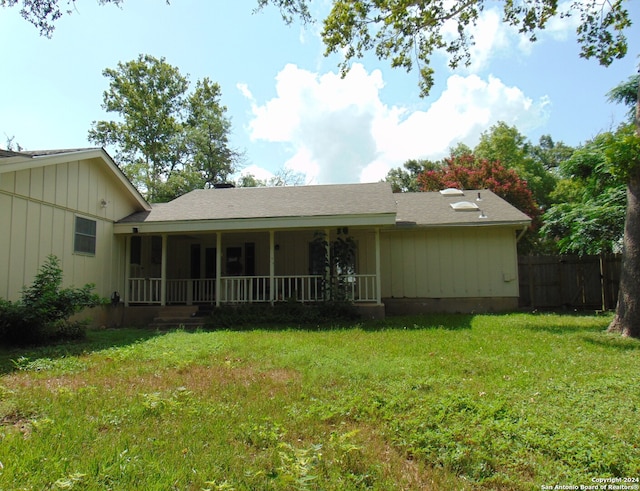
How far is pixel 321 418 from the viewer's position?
3979 millimetres

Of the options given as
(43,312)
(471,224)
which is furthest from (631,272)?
(43,312)

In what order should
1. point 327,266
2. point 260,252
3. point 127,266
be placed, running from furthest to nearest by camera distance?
point 260,252
point 127,266
point 327,266

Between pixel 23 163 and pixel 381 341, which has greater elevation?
pixel 23 163

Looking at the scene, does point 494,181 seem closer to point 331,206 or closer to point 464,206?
point 464,206

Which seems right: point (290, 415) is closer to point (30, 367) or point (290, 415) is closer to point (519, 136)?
point (30, 367)

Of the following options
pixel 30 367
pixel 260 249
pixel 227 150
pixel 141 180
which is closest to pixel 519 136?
pixel 227 150

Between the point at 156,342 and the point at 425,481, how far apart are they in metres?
6.54

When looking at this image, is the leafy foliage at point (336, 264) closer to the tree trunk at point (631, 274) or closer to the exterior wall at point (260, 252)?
the exterior wall at point (260, 252)

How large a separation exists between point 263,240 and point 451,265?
612 cm

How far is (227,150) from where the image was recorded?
3188 centimetres

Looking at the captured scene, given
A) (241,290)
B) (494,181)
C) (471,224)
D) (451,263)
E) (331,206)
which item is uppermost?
(494,181)

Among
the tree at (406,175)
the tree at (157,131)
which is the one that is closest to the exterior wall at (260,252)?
the tree at (157,131)

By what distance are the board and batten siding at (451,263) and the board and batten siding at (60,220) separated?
26.9 ft

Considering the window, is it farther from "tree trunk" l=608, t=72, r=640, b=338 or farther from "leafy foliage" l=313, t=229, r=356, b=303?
"tree trunk" l=608, t=72, r=640, b=338
